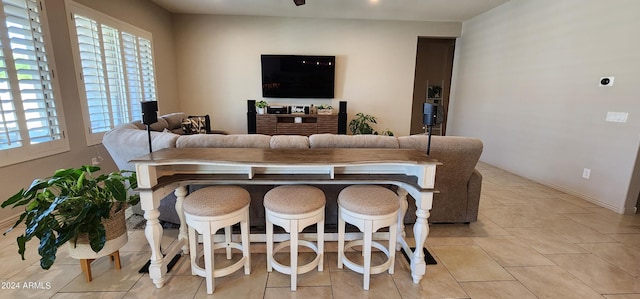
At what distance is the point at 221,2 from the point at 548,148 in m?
5.47

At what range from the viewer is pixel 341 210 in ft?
5.86

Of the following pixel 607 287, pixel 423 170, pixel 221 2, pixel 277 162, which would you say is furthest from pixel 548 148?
pixel 221 2

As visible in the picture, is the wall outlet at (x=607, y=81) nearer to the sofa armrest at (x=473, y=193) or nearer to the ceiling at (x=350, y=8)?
the sofa armrest at (x=473, y=193)

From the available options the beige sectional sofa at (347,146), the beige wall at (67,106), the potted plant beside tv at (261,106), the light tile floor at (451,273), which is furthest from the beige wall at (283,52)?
the light tile floor at (451,273)

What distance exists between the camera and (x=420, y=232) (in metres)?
1.78

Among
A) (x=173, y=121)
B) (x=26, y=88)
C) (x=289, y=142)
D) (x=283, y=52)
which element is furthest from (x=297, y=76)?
(x=26, y=88)

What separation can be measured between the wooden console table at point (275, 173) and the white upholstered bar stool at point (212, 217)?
0.16m

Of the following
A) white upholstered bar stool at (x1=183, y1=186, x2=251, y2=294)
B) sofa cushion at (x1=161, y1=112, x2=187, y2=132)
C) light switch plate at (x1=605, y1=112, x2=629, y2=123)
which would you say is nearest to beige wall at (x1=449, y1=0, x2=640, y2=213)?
light switch plate at (x1=605, y1=112, x2=629, y2=123)

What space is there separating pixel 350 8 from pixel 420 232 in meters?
4.33

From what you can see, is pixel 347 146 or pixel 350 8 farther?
pixel 350 8

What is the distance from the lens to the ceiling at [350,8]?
4.52 metres

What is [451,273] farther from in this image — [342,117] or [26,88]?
[342,117]

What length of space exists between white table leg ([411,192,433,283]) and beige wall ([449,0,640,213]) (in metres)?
2.75

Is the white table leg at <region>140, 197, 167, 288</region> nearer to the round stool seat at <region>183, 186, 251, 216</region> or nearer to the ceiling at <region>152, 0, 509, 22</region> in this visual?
the round stool seat at <region>183, 186, 251, 216</region>
